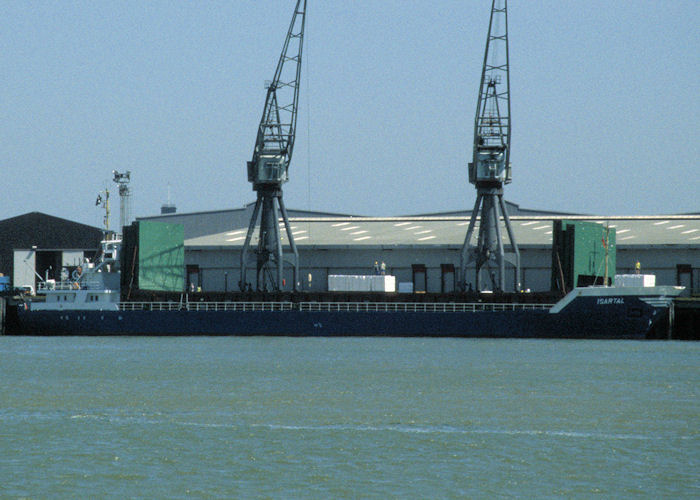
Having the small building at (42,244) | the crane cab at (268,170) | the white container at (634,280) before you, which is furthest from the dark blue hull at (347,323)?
the small building at (42,244)

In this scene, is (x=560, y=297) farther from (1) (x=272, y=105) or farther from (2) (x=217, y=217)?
(2) (x=217, y=217)

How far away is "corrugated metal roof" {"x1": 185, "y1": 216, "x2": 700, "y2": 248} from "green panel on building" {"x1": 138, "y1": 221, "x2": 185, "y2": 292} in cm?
948

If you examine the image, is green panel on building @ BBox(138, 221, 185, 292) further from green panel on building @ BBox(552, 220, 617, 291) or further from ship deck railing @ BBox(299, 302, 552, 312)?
green panel on building @ BBox(552, 220, 617, 291)

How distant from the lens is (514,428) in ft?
102

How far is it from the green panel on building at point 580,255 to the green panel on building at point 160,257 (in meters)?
25.8

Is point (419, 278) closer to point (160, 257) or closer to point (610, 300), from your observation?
point (610, 300)

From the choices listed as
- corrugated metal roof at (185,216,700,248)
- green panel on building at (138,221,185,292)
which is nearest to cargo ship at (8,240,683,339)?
green panel on building at (138,221,185,292)

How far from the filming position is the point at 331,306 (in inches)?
3002

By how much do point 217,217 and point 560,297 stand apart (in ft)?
133

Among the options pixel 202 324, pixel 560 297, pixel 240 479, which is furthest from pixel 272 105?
pixel 240 479

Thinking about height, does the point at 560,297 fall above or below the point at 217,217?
below

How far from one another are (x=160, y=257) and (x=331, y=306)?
478 inches

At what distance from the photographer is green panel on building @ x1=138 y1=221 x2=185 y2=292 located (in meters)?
75.0

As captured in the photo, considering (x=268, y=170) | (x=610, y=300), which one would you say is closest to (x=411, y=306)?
(x=610, y=300)
